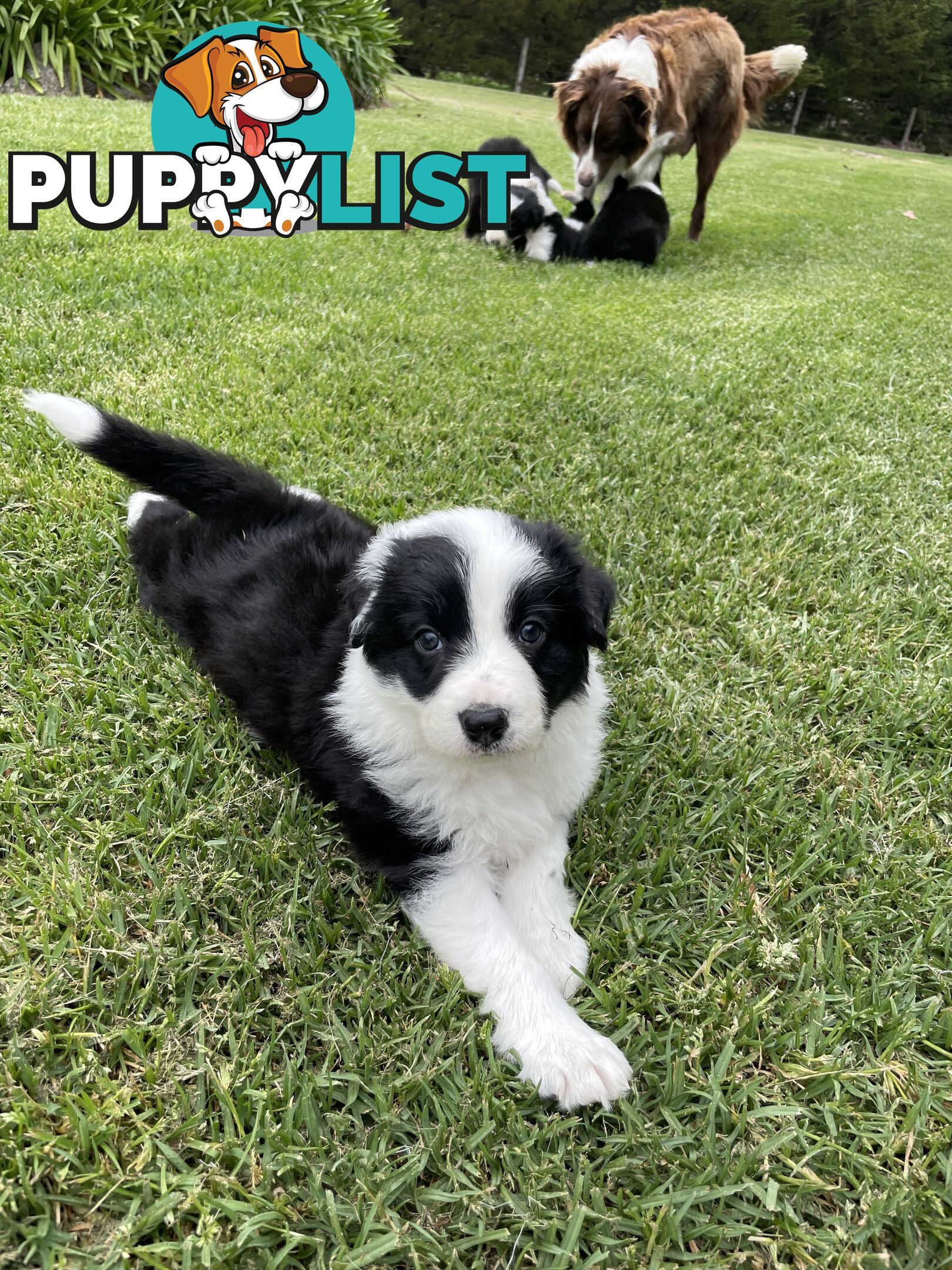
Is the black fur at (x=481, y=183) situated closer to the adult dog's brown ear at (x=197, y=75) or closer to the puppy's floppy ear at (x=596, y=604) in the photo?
the adult dog's brown ear at (x=197, y=75)

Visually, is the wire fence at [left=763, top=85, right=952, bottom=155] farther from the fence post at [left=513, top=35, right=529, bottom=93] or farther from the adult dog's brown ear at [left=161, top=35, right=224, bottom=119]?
the adult dog's brown ear at [left=161, top=35, right=224, bottom=119]

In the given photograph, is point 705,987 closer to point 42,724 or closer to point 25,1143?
point 25,1143

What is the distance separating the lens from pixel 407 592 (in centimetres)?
174

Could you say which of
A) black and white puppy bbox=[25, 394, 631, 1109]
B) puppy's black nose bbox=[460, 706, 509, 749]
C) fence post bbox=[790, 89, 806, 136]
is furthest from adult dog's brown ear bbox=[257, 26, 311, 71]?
fence post bbox=[790, 89, 806, 136]

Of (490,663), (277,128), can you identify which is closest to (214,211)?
(277,128)

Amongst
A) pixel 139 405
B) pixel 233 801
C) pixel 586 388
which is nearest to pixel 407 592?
pixel 233 801

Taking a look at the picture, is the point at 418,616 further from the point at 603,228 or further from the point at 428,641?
the point at 603,228

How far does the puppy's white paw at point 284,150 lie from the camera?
765 cm

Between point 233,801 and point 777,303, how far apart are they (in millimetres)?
5832

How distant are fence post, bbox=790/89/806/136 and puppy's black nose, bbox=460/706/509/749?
40833 millimetres

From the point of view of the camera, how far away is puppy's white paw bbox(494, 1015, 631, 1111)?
1.40 meters

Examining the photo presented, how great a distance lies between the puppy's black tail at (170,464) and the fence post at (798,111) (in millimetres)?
40104

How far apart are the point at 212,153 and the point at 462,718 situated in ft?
Result: 25.1

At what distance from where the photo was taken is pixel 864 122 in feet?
119
